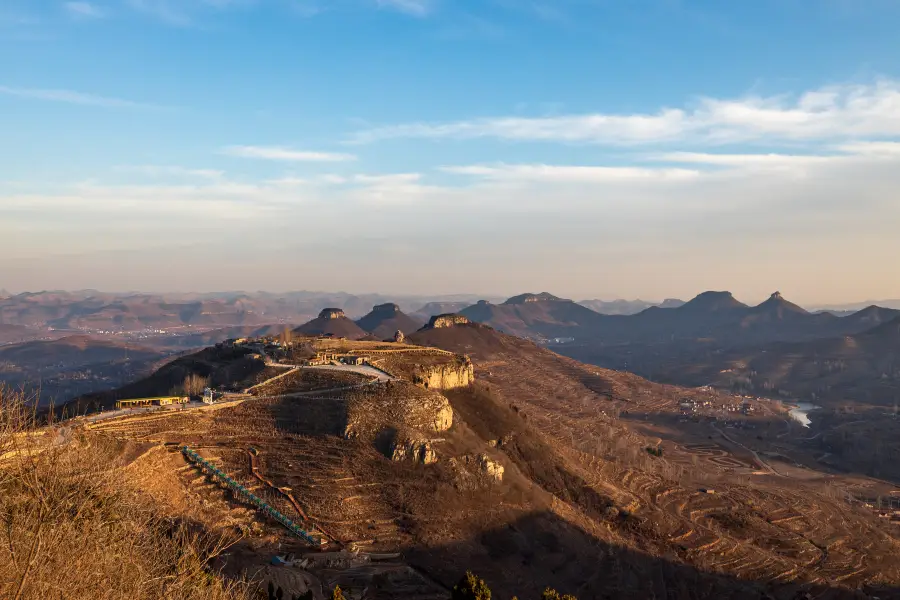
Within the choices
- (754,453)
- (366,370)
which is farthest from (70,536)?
(754,453)

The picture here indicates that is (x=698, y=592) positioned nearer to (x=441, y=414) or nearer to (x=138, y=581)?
(x=441, y=414)

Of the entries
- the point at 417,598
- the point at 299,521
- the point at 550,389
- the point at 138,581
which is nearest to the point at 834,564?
the point at 417,598

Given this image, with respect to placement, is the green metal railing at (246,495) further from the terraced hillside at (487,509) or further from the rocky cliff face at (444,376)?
the rocky cliff face at (444,376)

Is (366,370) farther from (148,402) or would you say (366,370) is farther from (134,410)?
(134,410)

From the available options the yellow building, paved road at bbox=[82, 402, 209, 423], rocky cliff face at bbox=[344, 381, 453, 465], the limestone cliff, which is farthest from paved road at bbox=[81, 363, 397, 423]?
rocky cliff face at bbox=[344, 381, 453, 465]

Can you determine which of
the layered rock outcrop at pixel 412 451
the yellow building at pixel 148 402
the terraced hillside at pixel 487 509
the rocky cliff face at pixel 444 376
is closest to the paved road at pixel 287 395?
the terraced hillside at pixel 487 509

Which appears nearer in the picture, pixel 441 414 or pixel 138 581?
pixel 138 581
